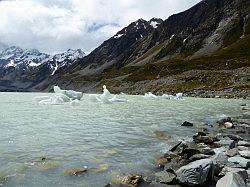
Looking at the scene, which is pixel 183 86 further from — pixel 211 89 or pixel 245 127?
pixel 245 127

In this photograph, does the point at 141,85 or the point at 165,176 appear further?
the point at 141,85

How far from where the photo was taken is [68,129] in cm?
2330

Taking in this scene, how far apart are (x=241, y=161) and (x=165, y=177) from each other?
10.4 feet

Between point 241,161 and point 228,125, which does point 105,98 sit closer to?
point 228,125

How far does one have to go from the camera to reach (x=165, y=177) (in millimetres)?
12469

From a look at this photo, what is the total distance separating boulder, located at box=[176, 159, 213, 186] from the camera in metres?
11.6

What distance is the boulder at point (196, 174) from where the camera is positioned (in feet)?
37.9

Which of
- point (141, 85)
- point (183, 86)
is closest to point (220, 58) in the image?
point (141, 85)

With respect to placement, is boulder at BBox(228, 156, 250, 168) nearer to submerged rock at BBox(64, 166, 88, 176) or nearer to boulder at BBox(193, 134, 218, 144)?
boulder at BBox(193, 134, 218, 144)

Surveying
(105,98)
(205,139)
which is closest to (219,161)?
(205,139)

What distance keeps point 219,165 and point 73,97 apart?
1736 inches

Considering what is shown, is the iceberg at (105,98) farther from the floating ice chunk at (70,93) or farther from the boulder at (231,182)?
the boulder at (231,182)

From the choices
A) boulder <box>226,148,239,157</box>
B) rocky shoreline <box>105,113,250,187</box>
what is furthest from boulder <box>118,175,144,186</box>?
boulder <box>226,148,239,157</box>

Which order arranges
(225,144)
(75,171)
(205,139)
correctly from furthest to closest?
1. (205,139)
2. (225,144)
3. (75,171)
